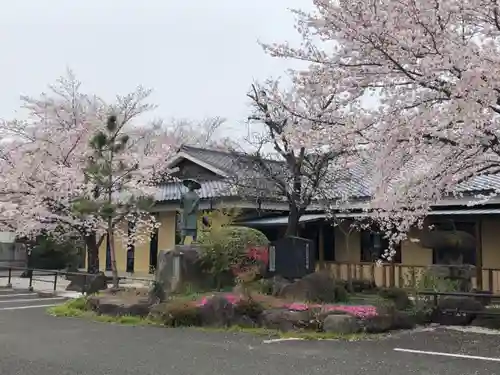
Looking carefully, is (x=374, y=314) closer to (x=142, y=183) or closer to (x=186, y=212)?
(x=186, y=212)

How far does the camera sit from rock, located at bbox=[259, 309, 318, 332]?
10656mm

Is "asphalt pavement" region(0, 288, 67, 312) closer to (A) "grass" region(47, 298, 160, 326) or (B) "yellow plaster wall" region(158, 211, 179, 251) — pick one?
(A) "grass" region(47, 298, 160, 326)

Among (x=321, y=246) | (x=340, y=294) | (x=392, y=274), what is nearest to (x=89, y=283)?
(x=321, y=246)

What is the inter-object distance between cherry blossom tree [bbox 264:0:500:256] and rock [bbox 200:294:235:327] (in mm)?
3594

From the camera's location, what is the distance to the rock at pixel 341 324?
1034cm

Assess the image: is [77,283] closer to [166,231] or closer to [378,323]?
[166,231]

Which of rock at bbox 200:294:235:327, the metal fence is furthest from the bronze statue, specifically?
rock at bbox 200:294:235:327

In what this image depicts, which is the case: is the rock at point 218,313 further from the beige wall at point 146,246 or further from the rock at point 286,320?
the beige wall at point 146,246

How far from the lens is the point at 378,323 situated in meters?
10.6

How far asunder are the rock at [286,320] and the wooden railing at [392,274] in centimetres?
471

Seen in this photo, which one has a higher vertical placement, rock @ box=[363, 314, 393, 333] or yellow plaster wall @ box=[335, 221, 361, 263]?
yellow plaster wall @ box=[335, 221, 361, 263]

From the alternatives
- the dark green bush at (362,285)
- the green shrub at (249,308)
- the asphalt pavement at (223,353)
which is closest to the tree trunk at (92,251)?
the dark green bush at (362,285)

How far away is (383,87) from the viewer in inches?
360

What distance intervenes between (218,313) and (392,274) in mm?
7514
